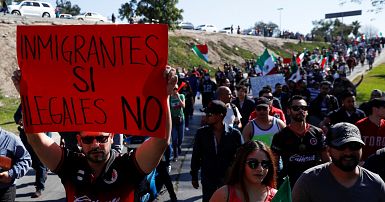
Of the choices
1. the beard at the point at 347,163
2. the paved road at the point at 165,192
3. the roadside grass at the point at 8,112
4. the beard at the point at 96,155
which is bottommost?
the roadside grass at the point at 8,112

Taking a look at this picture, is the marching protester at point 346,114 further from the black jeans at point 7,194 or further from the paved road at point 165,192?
the black jeans at point 7,194

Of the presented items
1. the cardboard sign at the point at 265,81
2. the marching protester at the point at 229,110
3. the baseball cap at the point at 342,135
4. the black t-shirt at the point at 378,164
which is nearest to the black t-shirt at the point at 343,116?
the marching protester at the point at 229,110

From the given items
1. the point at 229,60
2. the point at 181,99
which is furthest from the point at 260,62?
the point at 229,60

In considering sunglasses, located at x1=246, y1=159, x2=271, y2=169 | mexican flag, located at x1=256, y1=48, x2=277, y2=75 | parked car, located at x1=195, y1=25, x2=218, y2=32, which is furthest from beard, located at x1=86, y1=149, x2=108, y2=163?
parked car, located at x1=195, y1=25, x2=218, y2=32

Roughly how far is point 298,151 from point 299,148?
0.03m

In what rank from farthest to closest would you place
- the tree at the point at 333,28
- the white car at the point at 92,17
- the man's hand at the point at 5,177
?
the tree at the point at 333,28 < the white car at the point at 92,17 < the man's hand at the point at 5,177

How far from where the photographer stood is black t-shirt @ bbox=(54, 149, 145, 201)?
3.44 meters

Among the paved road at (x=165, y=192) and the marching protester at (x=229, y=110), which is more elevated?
the marching protester at (x=229, y=110)

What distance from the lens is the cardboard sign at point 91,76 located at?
11.1 feet

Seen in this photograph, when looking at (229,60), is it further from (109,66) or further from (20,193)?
(109,66)

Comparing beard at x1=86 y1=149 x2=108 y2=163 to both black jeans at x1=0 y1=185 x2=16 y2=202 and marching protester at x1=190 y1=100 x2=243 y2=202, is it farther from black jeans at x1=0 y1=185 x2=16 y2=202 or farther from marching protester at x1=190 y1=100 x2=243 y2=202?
marching protester at x1=190 y1=100 x2=243 y2=202

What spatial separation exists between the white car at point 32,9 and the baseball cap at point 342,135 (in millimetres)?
39561

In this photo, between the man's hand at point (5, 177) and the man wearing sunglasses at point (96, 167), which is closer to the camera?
the man wearing sunglasses at point (96, 167)

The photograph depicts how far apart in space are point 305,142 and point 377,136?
108 centimetres
